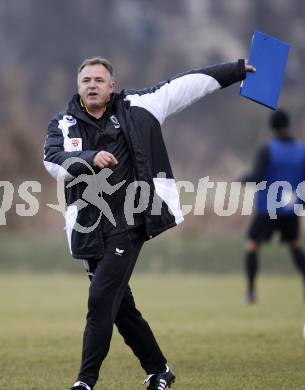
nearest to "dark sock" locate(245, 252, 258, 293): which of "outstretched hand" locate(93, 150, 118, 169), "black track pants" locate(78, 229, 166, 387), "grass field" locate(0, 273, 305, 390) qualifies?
"grass field" locate(0, 273, 305, 390)

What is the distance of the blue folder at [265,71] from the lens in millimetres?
6777

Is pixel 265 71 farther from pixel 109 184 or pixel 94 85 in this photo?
pixel 109 184

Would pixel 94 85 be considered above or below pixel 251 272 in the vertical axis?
above

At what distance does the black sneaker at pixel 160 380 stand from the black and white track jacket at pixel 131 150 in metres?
0.88

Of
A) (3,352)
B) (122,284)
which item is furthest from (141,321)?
(3,352)

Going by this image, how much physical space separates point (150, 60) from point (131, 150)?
30.1 meters

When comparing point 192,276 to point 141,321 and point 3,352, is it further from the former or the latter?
point 141,321

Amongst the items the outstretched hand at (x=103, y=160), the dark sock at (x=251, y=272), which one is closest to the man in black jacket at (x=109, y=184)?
the outstretched hand at (x=103, y=160)

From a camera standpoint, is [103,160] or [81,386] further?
[81,386]

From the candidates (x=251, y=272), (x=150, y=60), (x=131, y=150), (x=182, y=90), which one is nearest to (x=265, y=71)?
(x=182, y=90)

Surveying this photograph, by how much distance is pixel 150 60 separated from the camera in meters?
36.3

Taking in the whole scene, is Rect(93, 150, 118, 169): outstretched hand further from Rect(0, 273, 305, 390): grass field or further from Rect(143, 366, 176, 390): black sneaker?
Rect(0, 273, 305, 390): grass field

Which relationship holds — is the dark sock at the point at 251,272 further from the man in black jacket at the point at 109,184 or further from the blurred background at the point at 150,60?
the blurred background at the point at 150,60

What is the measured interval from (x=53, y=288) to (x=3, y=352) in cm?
746
